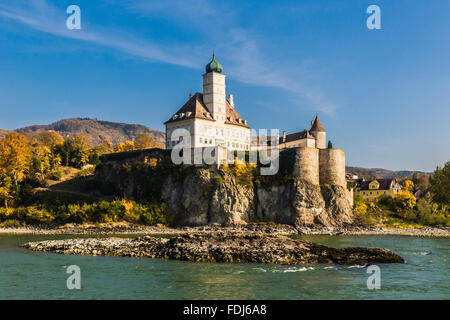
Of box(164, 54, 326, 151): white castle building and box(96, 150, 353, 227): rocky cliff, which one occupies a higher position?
box(164, 54, 326, 151): white castle building

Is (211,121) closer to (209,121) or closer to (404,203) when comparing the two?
(209,121)

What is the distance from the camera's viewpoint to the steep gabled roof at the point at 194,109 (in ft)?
203

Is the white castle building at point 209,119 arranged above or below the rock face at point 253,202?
A: above

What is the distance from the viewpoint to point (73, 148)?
82250 millimetres

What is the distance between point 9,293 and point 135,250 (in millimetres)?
12571

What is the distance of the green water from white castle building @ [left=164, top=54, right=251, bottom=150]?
33.3m

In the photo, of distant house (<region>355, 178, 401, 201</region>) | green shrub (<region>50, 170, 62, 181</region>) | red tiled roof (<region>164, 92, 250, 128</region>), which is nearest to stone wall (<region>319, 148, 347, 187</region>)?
red tiled roof (<region>164, 92, 250, 128</region>)

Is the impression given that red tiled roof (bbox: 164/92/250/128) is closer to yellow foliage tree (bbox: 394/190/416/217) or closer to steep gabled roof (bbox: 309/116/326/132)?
steep gabled roof (bbox: 309/116/326/132)

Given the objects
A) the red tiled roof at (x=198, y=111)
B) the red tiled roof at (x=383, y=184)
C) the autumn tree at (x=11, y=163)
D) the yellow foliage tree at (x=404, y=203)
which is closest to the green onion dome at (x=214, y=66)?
the red tiled roof at (x=198, y=111)

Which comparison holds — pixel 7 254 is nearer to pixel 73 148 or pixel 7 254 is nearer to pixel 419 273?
pixel 419 273

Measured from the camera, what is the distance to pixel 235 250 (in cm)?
2994

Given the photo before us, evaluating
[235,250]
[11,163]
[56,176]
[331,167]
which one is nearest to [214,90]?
[331,167]

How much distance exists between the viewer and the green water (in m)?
20.2

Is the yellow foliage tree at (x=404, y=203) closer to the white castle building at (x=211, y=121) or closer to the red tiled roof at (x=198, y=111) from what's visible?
the white castle building at (x=211, y=121)
